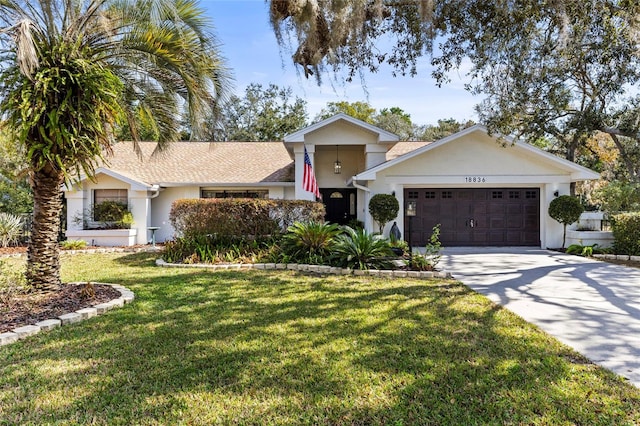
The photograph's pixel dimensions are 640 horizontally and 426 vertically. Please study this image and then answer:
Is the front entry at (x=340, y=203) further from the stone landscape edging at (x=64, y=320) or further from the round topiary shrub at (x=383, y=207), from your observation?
the stone landscape edging at (x=64, y=320)

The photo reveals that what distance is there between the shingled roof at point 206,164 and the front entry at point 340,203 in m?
1.95

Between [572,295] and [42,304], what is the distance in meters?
9.22

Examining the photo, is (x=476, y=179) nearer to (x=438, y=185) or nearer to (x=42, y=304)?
(x=438, y=185)

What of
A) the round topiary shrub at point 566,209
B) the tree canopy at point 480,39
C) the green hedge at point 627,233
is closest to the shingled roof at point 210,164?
the round topiary shrub at point 566,209

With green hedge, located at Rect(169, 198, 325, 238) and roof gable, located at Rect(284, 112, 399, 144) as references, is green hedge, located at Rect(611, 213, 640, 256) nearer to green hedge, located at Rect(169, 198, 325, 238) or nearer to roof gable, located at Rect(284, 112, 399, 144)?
roof gable, located at Rect(284, 112, 399, 144)

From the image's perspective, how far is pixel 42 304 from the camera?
5.93 m

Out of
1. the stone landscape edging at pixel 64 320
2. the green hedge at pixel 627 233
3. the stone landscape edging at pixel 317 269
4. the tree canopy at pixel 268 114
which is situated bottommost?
the stone landscape edging at pixel 64 320

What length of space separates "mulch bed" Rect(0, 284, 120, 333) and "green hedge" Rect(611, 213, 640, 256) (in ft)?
46.5

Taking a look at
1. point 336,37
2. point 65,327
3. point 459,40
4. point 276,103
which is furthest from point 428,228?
point 276,103

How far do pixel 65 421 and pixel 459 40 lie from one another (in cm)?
995

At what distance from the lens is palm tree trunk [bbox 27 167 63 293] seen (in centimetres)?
635

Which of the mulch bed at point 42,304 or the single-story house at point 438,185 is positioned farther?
the single-story house at point 438,185

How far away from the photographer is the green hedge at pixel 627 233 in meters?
11.6

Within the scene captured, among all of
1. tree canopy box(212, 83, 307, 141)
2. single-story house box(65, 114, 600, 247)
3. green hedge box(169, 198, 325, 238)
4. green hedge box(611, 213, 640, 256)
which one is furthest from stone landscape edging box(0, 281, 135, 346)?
tree canopy box(212, 83, 307, 141)
